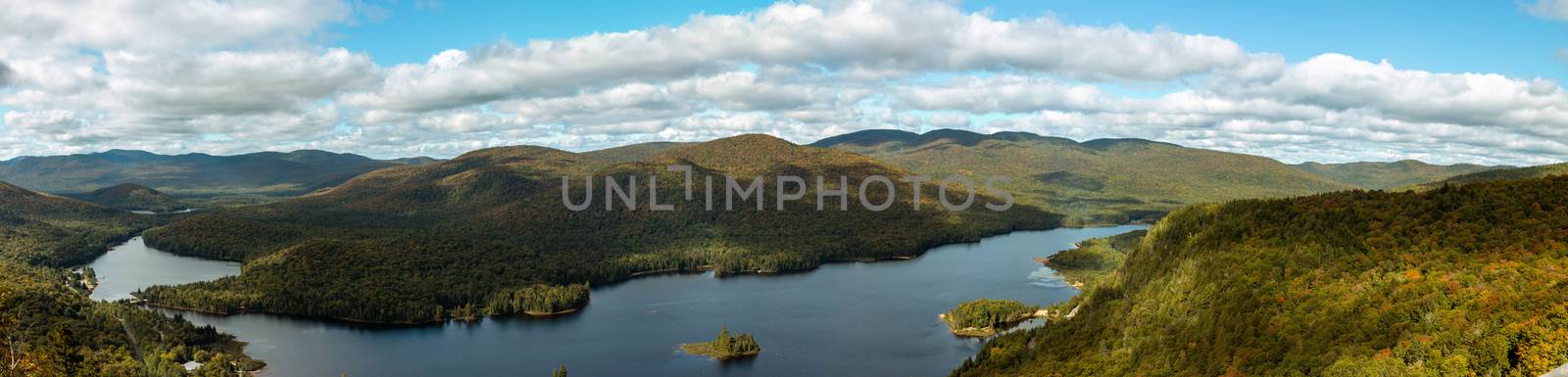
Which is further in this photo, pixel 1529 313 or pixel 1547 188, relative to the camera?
pixel 1547 188

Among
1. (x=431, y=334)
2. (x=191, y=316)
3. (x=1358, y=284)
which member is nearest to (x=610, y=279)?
(x=431, y=334)

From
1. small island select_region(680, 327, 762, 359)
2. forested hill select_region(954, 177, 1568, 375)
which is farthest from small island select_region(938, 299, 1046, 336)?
small island select_region(680, 327, 762, 359)

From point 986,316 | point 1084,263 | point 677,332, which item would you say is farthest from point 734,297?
point 1084,263

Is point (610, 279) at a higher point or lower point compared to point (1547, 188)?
lower

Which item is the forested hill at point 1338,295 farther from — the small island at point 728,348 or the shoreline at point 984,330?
the small island at point 728,348

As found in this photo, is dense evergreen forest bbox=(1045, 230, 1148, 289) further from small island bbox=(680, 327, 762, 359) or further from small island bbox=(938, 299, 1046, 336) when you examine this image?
small island bbox=(680, 327, 762, 359)

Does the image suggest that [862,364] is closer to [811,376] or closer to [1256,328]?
[811,376]
